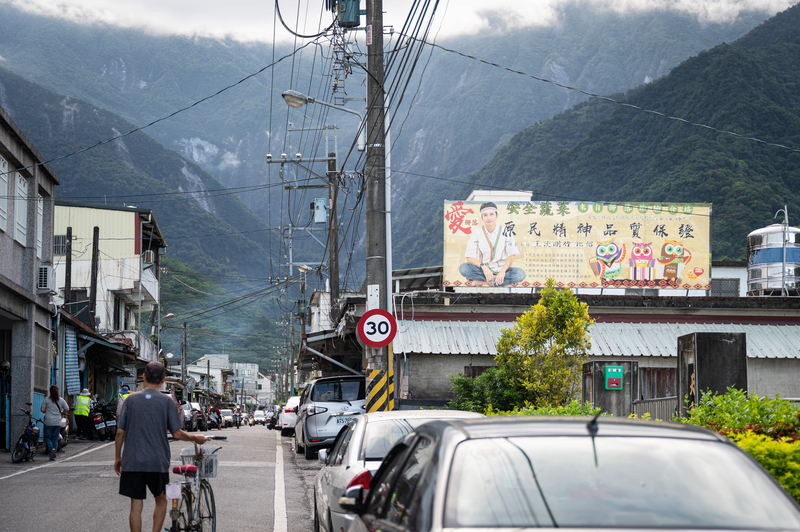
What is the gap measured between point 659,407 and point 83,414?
19.1 m

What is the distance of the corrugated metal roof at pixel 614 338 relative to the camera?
21.2 metres

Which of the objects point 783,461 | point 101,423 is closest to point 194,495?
point 783,461

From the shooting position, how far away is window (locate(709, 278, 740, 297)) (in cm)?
3431

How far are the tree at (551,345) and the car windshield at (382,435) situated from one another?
7810 millimetres

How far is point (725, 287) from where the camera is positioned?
3459 centimetres

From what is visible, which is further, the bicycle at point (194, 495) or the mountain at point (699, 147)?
the mountain at point (699, 147)

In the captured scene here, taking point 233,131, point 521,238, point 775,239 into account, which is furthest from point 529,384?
point 233,131

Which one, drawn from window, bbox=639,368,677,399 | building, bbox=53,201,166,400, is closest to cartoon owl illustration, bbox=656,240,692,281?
window, bbox=639,368,677,399

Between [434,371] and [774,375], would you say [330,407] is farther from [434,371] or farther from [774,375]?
[774,375]

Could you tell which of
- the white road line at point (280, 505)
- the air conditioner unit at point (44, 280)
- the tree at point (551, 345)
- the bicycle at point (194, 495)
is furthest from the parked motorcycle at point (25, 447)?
the bicycle at point (194, 495)

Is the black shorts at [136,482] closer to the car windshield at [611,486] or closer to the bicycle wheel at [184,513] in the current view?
the bicycle wheel at [184,513]

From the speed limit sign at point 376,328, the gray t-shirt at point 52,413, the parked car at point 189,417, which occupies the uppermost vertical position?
the speed limit sign at point 376,328

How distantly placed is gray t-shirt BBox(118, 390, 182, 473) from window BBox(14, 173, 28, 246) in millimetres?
15858

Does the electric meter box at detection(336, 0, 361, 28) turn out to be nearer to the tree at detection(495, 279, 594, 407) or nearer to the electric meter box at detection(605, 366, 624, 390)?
the tree at detection(495, 279, 594, 407)
